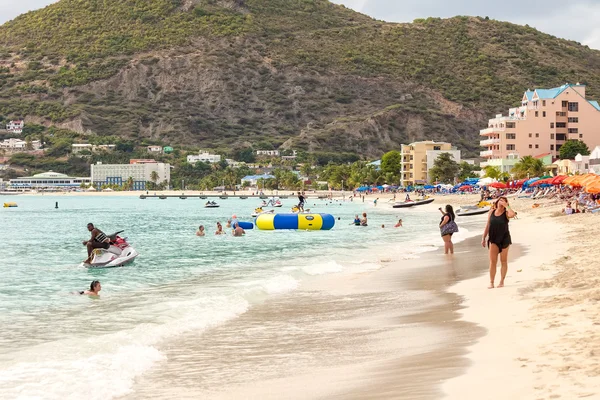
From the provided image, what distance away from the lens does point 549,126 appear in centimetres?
13050

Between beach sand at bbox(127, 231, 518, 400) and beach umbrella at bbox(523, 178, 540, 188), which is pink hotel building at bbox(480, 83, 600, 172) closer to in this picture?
beach umbrella at bbox(523, 178, 540, 188)

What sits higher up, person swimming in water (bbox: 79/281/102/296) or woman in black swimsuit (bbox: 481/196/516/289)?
woman in black swimsuit (bbox: 481/196/516/289)

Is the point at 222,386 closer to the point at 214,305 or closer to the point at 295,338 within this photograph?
the point at 295,338

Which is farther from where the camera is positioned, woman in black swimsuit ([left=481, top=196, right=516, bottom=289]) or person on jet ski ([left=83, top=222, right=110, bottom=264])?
person on jet ski ([left=83, top=222, right=110, bottom=264])

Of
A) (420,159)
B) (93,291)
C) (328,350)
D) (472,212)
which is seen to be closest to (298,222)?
(472,212)

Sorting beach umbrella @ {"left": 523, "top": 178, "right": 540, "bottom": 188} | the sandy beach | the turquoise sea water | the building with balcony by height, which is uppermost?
the building with balcony

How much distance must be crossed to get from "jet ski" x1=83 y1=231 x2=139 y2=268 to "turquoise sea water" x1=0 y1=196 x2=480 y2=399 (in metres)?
0.45

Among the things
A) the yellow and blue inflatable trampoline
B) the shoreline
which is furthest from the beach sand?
the yellow and blue inflatable trampoline

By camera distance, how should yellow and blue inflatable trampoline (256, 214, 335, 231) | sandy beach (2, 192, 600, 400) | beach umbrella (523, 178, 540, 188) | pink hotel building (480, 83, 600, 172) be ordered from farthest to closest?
pink hotel building (480, 83, 600, 172)
beach umbrella (523, 178, 540, 188)
yellow and blue inflatable trampoline (256, 214, 335, 231)
sandy beach (2, 192, 600, 400)

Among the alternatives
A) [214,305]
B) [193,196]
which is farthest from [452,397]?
[193,196]

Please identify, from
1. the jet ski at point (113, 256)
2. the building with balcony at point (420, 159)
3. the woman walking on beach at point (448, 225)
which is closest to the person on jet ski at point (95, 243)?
the jet ski at point (113, 256)

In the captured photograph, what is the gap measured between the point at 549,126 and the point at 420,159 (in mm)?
36651

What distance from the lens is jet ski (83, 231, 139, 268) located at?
2853 cm

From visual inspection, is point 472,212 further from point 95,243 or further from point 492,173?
point 492,173
